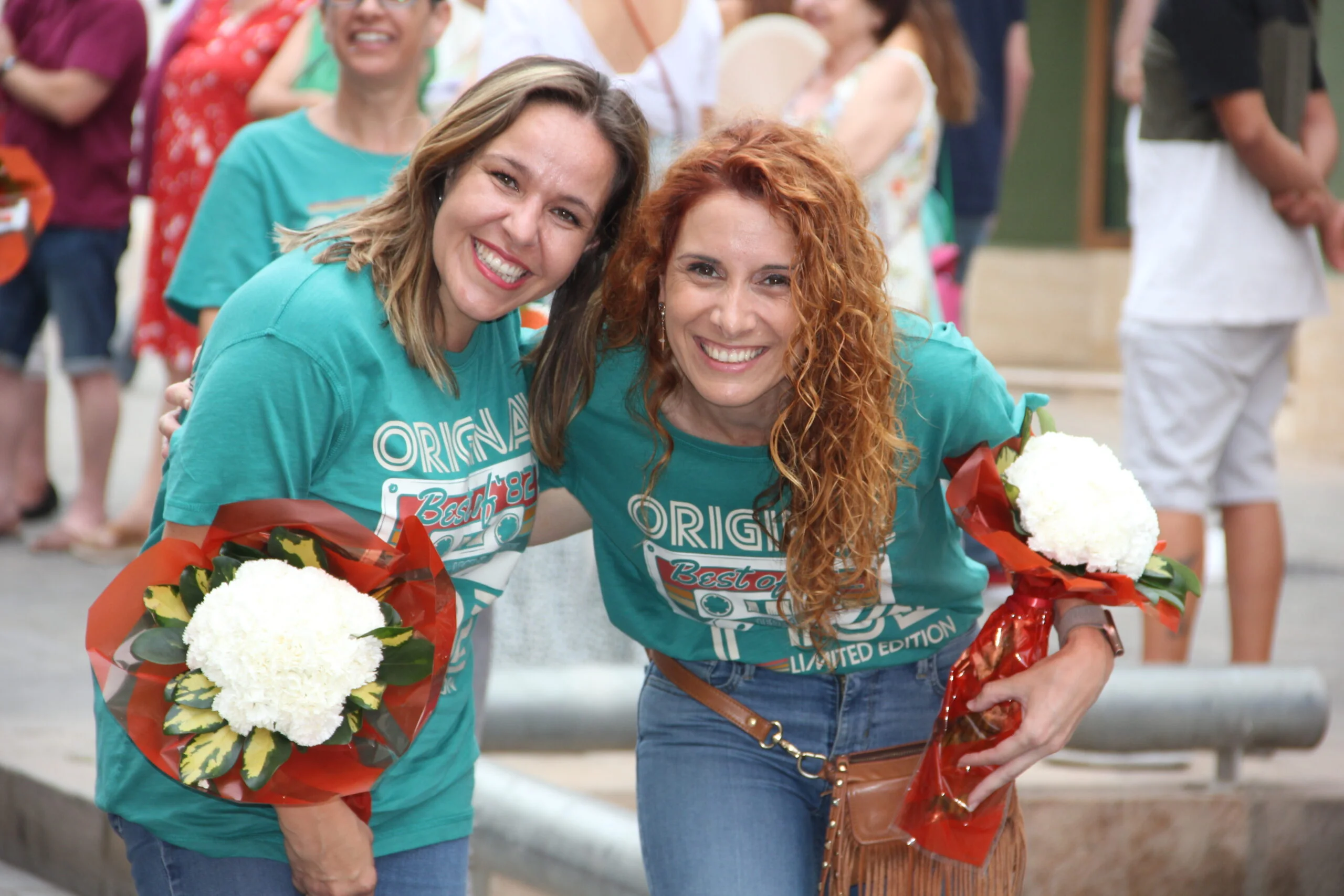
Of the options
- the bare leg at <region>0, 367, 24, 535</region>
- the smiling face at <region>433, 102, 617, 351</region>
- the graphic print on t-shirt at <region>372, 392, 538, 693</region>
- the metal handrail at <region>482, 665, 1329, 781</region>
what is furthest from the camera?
the bare leg at <region>0, 367, 24, 535</region>

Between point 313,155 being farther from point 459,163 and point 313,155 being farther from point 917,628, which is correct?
point 917,628

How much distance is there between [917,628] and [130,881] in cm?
193

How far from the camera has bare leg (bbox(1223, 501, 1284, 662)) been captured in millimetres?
4262

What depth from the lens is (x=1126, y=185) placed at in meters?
12.8

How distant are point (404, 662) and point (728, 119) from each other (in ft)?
3.60

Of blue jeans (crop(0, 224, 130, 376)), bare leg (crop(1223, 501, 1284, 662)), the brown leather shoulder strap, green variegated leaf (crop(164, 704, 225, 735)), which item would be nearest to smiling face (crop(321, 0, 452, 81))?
the brown leather shoulder strap

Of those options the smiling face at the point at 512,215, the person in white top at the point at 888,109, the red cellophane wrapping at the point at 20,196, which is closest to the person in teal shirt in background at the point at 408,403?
the smiling face at the point at 512,215

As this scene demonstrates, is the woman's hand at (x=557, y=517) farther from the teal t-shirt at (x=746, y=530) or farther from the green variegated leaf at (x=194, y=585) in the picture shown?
the green variegated leaf at (x=194, y=585)

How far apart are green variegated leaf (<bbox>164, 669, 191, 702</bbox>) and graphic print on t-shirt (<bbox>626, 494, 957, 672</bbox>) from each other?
30.5 inches

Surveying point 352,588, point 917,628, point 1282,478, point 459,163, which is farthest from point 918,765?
point 1282,478

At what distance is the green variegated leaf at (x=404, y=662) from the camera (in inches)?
85.0

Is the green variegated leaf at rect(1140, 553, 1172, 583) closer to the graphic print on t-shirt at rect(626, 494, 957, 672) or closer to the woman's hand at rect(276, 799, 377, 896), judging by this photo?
the graphic print on t-shirt at rect(626, 494, 957, 672)

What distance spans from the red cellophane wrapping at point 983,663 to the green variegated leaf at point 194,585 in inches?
44.8

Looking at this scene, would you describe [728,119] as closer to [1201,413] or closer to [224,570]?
[224,570]
